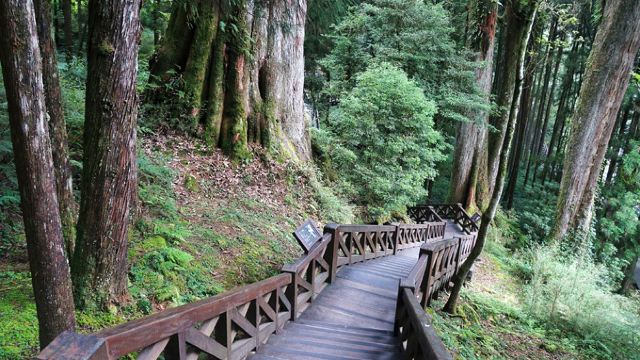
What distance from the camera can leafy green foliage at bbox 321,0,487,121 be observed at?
16.1 meters

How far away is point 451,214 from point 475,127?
186 inches

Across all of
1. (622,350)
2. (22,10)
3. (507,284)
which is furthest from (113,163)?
(507,284)

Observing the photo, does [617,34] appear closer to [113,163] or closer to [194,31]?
[194,31]

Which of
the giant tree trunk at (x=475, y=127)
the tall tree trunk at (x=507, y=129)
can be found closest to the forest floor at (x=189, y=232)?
the tall tree trunk at (x=507, y=129)

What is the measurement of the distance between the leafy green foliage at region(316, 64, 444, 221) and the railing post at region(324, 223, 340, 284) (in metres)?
4.91

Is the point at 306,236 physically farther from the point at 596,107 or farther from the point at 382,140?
the point at 596,107

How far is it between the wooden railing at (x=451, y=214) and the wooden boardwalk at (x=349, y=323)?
11.0 m

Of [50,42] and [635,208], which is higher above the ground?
[50,42]

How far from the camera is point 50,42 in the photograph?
11.8 feet

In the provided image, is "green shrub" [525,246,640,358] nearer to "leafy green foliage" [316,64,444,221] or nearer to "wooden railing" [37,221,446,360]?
"leafy green foliage" [316,64,444,221]

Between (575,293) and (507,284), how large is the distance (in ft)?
13.8

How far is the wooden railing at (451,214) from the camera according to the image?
1895 cm

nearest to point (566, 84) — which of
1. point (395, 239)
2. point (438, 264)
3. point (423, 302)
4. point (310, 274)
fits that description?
point (395, 239)

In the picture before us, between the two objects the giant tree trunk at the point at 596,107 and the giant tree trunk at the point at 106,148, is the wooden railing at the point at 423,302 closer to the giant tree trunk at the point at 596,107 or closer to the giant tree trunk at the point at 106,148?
the giant tree trunk at the point at 106,148
